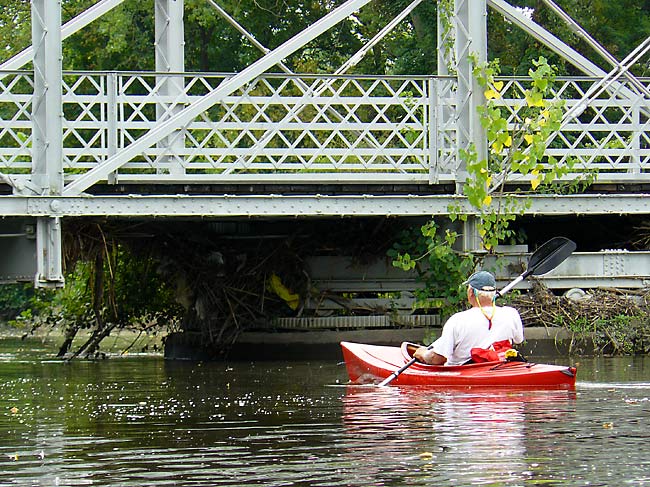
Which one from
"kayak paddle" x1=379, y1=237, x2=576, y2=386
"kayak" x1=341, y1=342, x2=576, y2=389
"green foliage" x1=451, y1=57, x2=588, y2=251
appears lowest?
"kayak" x1=341, y1=342, x2=576, y2=389

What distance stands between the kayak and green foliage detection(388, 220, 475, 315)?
2770 millimetres

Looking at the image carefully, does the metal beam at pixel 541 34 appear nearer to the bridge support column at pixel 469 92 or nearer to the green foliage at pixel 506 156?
the bridge support column at pixel 469 92

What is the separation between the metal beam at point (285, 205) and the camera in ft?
54.6

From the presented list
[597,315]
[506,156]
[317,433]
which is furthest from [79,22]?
[317,433]

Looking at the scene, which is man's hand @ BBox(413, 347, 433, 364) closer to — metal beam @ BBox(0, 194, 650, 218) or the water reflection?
the water reflection

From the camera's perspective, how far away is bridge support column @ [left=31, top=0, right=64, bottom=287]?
54.4ft

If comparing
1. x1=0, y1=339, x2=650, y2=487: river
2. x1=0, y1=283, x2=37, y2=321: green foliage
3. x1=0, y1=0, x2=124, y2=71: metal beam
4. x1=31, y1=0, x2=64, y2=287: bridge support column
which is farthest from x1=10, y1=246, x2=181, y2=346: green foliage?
x1=0, y1=283, x2=37, y2=321: green foliage

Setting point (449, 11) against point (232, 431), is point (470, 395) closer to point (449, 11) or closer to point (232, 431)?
point (232, 431)

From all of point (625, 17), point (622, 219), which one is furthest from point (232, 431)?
point (625, 17)

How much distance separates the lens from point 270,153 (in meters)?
17.3

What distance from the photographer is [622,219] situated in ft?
67.2

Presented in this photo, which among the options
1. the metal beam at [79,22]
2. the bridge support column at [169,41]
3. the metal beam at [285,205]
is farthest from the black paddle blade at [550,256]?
the metal beam at [79,22]

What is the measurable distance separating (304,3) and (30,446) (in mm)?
23800

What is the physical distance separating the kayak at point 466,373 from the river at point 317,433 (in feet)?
0.64
